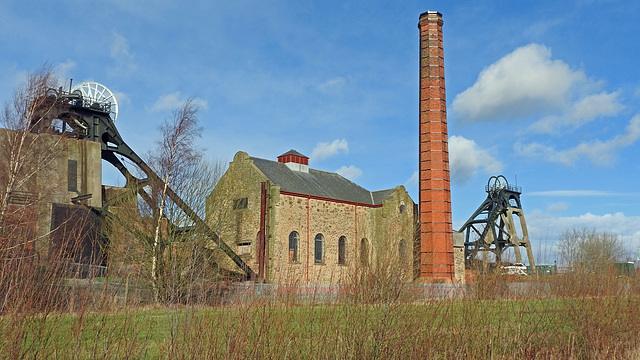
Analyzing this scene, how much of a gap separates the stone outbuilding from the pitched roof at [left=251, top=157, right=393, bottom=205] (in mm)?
80

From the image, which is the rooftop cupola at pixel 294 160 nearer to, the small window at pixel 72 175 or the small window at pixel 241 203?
the small window at pixel 241 203

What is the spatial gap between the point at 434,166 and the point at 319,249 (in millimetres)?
7936

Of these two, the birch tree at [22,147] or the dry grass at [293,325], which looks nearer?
the dry grass at [293,325]

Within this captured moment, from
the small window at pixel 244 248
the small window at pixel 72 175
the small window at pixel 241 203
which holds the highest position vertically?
the small window at pixel 72 175

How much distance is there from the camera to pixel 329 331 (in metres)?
5.89

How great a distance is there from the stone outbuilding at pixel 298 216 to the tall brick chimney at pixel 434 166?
1470 mm

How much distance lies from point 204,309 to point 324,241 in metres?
23.9

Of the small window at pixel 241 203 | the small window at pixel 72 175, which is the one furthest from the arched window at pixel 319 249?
the small window at pixel 72 175

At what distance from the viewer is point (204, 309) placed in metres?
4.86

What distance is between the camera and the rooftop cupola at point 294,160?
3186cm

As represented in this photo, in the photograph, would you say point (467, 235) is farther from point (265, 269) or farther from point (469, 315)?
point (469, 315)

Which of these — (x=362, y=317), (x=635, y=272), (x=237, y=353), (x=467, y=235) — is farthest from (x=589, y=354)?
(x=467, y=235)

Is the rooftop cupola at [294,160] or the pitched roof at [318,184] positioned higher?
the rooftop cupola at [294,160]

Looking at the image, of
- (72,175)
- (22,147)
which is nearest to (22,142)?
(22,147)
